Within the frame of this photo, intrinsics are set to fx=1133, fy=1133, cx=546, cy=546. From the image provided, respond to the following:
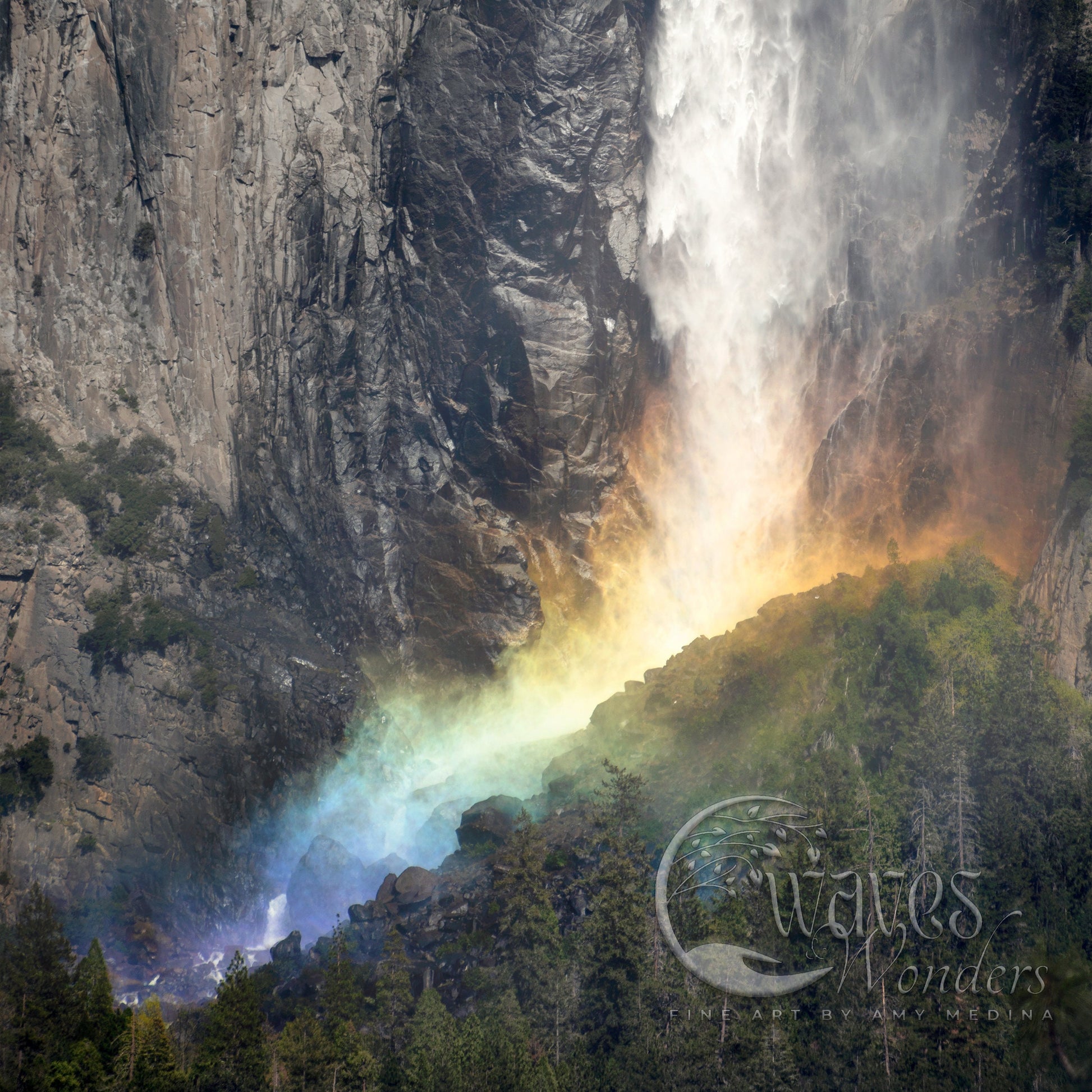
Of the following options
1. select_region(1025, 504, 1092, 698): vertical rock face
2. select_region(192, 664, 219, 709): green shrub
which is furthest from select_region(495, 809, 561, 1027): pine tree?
select_region(1025, 504, 1092, 698): vertical rock face

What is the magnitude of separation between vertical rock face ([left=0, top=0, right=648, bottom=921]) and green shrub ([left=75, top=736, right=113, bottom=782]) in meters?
4.25

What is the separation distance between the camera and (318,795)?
6644 centimetres

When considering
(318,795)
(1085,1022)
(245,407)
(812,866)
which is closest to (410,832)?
(318,795)

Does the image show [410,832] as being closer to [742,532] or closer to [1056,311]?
[742,532]

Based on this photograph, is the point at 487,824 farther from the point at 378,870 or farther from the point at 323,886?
the point at 323,886

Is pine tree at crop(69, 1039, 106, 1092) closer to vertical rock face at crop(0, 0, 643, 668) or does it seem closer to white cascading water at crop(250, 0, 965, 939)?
white cascading water at crop(250, 0, 965, 939)

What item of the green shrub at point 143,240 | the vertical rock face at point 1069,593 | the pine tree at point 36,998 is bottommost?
the pine tree at point 36,998

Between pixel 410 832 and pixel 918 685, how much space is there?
3112cm

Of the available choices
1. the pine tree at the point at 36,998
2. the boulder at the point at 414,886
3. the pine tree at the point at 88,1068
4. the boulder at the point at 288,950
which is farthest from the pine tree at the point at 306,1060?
the boulder at the point at 414,886

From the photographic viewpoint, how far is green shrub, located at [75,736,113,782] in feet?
193

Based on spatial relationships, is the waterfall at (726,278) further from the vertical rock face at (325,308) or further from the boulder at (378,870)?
the boulder at (378,870)

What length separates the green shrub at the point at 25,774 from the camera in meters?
55.6
